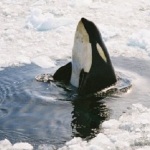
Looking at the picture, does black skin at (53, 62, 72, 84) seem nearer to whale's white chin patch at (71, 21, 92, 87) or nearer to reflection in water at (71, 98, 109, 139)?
whale's white chin patch at (71, 21, 92, 87)

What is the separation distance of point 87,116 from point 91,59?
55.1 inches

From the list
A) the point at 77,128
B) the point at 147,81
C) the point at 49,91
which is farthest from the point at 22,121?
the point at 147,81

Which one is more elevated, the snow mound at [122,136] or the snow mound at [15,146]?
the snow mound at [122,136]

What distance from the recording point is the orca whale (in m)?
7.44

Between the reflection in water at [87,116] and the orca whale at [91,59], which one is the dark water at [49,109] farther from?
the orca whale at [91,59]

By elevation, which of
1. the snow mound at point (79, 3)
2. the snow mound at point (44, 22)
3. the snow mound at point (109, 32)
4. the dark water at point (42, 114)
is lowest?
the dark water at point (42, 114)

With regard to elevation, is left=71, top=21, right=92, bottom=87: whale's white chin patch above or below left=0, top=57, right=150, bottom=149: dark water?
above

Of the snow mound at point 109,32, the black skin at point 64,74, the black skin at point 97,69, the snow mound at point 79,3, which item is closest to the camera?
the black skin at point 97,69

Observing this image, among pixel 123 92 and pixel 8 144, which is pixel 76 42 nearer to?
pixel 123 92

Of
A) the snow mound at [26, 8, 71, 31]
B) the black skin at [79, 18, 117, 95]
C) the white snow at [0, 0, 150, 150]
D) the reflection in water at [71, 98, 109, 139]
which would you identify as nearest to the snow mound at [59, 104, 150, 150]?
the white snow at [0, 0, 150, 150]

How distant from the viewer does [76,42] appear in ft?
24.9

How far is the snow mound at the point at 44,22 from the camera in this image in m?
11.0

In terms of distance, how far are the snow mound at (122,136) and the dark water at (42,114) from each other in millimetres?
160

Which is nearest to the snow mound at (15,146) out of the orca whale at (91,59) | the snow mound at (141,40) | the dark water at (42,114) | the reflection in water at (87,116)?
the dark water at (42,114)
